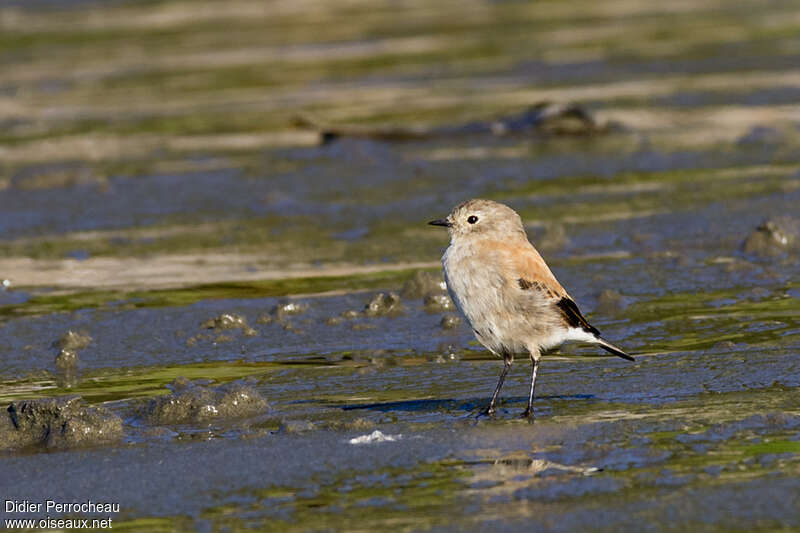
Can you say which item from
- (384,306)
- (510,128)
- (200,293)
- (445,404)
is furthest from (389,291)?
(510,128)

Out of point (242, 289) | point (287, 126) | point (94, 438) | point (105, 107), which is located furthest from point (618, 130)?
point (94, 438)

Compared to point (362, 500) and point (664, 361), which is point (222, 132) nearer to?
point (664, 361)

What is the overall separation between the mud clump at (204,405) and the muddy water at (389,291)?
15 mm

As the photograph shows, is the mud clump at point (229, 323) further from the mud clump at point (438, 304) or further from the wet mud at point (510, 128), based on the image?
the wet mud at point (510, 128)

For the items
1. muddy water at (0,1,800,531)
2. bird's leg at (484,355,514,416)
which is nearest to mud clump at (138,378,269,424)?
muddy water at (0,1,800,531)

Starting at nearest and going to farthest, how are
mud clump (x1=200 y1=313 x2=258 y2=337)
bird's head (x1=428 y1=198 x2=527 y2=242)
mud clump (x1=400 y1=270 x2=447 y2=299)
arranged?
1. bird's head (x1=428 y1=198 x2=527 y2=242)
2. mud clump (x1=200 y1=313 x2=258 y2=337)
3. mud clump (x1=400 y1=270 x2=447 y2=299)

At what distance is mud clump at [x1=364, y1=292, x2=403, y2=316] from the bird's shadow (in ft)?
5.93

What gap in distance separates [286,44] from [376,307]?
15.2 meters

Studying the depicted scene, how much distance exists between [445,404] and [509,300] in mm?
608

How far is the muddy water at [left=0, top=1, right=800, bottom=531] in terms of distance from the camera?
17.7ft

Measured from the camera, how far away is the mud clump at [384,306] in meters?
8.48

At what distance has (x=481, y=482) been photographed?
5312 mm

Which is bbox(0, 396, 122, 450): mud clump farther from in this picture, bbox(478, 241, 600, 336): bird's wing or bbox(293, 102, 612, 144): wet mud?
bbox(293, 102, 612, 144): wet mud

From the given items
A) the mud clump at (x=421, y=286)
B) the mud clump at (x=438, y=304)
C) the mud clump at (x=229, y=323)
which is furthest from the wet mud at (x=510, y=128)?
the mud clump at (x=229, y=323)
